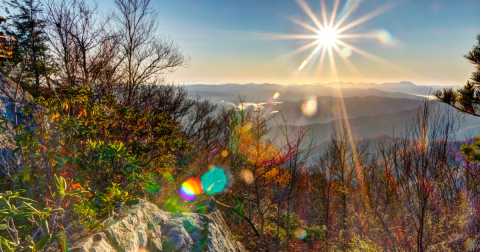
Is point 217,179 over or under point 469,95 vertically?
under

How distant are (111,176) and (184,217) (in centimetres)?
134

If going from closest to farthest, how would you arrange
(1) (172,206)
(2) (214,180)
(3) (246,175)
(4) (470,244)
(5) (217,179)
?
(1) (172,206) → (4) (470,244) → (2) (214,180) → (5) (217,179) → (3) (246,175)

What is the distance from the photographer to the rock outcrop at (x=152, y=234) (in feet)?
8.15

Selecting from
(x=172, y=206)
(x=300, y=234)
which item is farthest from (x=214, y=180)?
(x=300, y=234)

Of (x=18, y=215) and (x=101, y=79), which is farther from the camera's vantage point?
(x=101, y=79)

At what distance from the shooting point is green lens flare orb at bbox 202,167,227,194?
10148 millimetres

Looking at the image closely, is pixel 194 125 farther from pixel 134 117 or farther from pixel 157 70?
pixel 134 117

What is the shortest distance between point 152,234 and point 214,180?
770 cm

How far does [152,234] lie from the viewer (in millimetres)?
3152

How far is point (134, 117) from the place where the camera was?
4.32m

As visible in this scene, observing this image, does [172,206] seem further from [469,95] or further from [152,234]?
[469,95]

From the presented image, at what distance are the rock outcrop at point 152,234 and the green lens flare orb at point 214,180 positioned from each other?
20.0 feet

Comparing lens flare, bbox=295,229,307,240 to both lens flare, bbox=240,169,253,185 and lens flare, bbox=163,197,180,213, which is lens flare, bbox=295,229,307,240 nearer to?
lens flare, bbox=240,169,253,185

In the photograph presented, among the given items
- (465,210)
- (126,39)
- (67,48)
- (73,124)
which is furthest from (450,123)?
(126,39)
